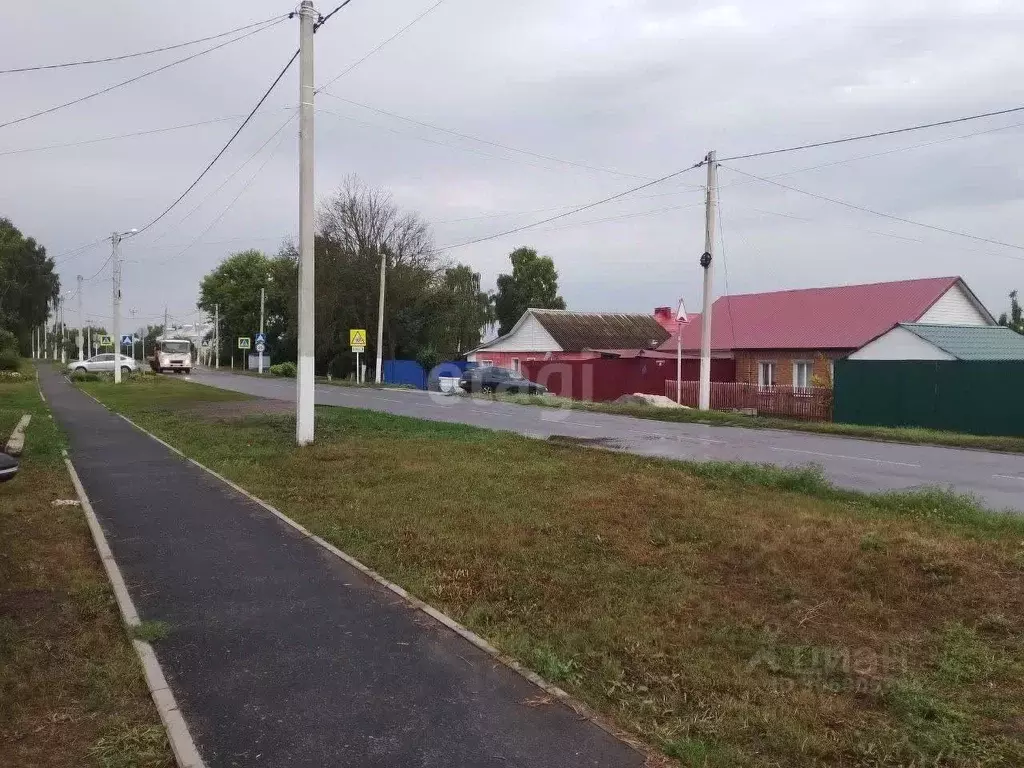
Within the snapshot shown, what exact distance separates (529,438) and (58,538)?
31.9 feet

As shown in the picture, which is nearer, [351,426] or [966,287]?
[351,426]

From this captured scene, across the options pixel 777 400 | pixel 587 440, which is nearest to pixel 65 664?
pixel 587 440

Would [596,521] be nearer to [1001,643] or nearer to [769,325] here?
[1001,643]

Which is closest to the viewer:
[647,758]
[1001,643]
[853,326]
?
[647,758]

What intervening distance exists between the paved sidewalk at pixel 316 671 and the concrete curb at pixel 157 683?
6 centimetres

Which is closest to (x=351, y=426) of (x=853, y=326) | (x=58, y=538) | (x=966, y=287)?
(x=58, y=538)

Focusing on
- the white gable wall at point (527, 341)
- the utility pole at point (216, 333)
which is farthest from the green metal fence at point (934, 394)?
the utility pole at point (216, 333)

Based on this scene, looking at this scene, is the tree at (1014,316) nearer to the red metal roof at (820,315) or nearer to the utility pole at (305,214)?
the red metal roof at (820,315)

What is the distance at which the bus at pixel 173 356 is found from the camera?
191ft

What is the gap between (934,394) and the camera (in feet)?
74.4

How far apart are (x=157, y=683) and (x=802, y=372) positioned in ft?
108

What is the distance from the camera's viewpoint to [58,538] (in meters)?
7.67

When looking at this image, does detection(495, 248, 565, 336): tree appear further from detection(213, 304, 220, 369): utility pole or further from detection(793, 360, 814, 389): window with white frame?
detection(793, 360, 814, 389): window with white frame

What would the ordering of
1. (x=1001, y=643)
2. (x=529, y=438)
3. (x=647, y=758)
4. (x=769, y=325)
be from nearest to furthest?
(x=647, y=758) → (x=1001, y=643) → (x=529, y=438) → (x=769, y=325)
